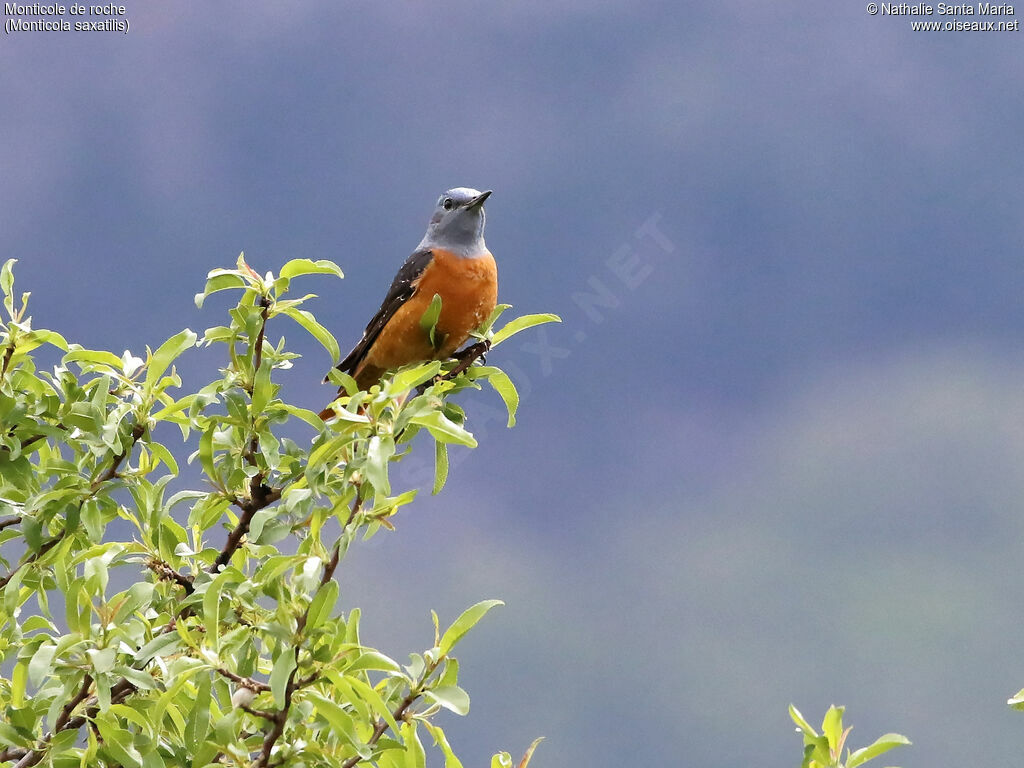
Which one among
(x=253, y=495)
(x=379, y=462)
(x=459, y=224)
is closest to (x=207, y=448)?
(x=253, y=495)

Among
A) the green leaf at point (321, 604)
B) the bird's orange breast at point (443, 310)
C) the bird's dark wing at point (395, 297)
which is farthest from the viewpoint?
the bird's dark wing at point (395, 297)

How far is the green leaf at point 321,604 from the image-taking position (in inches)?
130

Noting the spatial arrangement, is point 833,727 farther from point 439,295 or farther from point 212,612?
point 439,295

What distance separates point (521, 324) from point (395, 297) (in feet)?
3.92

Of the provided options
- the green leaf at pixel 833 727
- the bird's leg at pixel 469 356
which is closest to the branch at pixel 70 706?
the bird's leg at pixel 469 356

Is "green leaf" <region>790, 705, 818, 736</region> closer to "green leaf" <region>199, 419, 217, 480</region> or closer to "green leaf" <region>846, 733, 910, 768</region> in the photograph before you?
"green leaf" <region>846, 733, 910, 768</region>

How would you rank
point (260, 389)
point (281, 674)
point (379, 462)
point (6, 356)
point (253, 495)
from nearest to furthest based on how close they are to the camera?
point (281, 674) → point (379, 462) → point (260, 389) → point (253, 495) → point (6, 356)

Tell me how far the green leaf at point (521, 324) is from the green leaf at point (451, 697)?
147 cm

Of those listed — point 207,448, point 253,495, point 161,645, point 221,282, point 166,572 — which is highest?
point 221,282

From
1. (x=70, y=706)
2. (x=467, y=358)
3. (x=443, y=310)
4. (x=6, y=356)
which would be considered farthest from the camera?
(x=443, y=310)

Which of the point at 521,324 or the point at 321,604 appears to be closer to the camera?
the point at 321,604

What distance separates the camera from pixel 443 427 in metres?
3.44

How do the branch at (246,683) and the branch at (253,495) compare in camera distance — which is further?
the branch at (253,495)

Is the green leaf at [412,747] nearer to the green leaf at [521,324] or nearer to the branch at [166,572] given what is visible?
the branch at [166,572]
